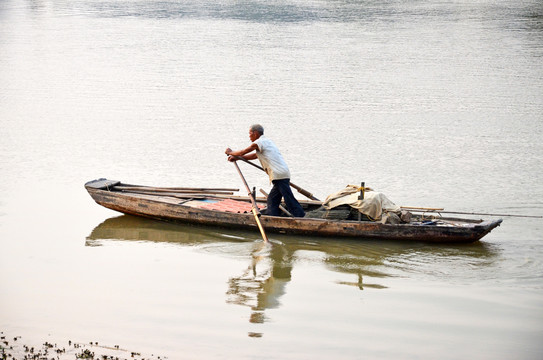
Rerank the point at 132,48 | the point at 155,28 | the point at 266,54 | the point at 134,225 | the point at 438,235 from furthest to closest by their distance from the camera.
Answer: the point at 155,28 → the point at 132,48 → the point at 266,54 → the point at 134,225 → the point at 438,235

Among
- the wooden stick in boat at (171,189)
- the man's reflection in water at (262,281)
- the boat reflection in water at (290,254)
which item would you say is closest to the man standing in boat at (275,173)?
the boat reflection in water at (290,254)

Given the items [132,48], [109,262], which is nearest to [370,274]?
[109,262]

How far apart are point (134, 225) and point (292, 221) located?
7.41 feet

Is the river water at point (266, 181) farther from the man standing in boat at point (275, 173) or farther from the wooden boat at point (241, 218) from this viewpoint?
the man standing in boat at point (275, 173)

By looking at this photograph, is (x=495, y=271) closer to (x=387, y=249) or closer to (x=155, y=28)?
(x=387, y=249)

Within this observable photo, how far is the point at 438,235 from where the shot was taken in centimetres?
906

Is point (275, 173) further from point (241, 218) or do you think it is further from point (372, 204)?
point (372, 204)

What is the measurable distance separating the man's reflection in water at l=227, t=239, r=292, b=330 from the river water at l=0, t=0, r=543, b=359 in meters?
0.03

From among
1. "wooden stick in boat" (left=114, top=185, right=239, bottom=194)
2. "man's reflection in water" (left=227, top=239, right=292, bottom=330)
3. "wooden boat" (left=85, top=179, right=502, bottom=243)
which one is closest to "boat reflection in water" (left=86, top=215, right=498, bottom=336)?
"man's reflection in water" (left=227, top=239, right=292, bottom=330)

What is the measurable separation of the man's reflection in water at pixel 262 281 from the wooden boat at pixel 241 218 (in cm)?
44

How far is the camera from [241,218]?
31.6 ft

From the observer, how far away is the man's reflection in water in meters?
7.60

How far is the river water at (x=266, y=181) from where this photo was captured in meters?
6.99

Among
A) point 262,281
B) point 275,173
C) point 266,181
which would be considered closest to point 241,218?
point 275,173
